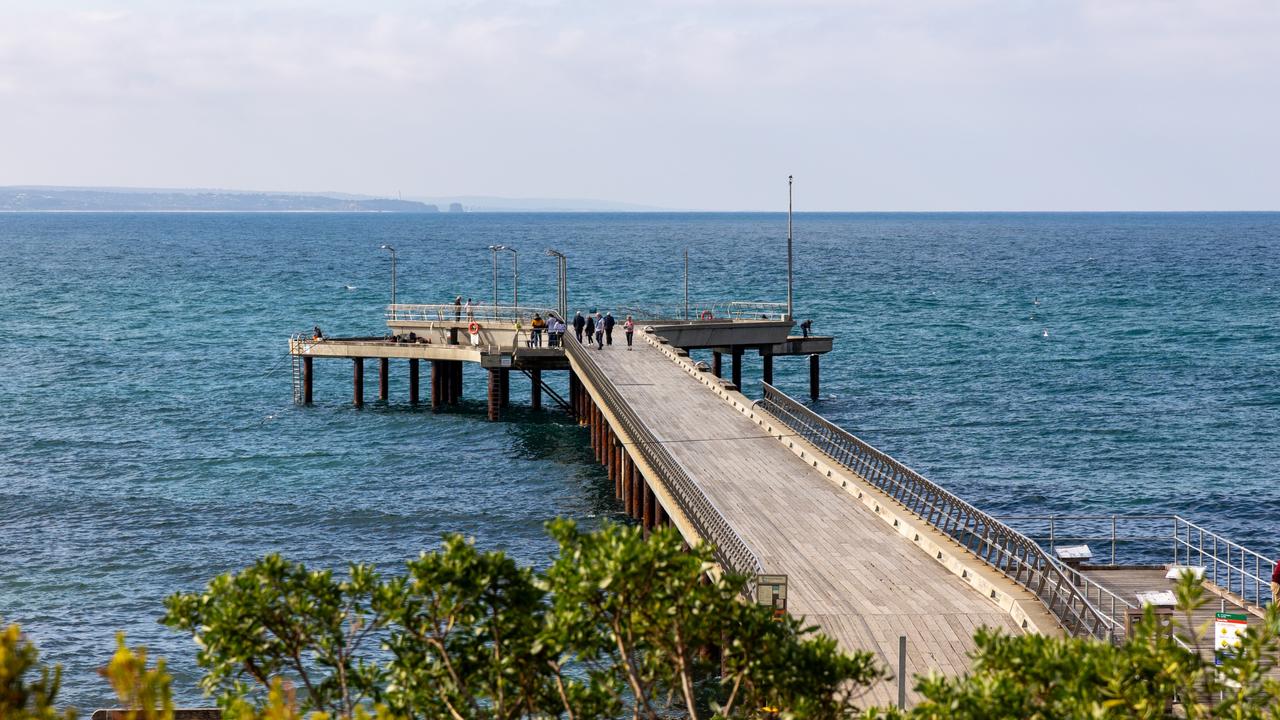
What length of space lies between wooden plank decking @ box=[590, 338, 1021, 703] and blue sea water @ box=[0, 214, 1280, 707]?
188 inches

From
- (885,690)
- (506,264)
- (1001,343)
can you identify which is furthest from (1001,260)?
(885,690)

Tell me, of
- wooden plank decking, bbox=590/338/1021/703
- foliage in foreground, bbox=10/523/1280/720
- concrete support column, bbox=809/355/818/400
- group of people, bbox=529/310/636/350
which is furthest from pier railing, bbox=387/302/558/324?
foliage in foreground, bbox=10/523/1280/720

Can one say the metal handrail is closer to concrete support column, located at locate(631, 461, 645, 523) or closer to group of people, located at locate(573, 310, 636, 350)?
group of people, located at locate(573, 310, 636, 350)

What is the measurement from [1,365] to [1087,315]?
63966 millimetres

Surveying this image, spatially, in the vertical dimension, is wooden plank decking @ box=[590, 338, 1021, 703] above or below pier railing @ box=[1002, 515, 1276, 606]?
above

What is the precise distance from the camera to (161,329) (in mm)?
88250

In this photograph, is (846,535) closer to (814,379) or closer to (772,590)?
(772,590)

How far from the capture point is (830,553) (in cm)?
2450

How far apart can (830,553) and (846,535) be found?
1243 millimetres

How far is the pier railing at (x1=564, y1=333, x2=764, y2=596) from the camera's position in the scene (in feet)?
72.0

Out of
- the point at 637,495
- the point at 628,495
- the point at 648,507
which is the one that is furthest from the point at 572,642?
the point at 628,495

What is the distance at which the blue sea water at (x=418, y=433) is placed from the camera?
34.5 metres

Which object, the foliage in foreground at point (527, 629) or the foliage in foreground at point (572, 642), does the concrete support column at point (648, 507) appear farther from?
the foliage in foreground at point (527, 629)

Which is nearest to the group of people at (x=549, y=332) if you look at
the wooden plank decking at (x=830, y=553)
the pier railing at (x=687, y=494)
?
the pier railing at (x=687, y=494)
